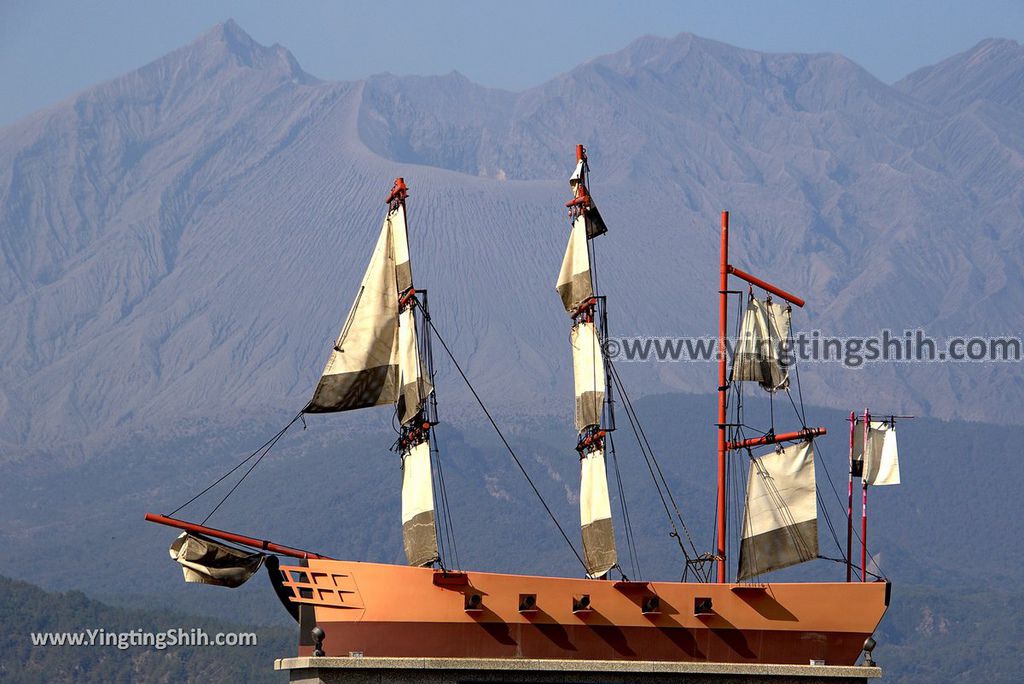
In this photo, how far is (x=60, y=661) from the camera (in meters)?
190

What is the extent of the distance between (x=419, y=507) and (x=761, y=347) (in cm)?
908

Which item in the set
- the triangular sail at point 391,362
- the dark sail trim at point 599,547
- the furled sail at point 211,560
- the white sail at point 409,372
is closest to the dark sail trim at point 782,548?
the dark sail trim at point 599,547

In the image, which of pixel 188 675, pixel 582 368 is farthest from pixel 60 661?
pixel 582 368

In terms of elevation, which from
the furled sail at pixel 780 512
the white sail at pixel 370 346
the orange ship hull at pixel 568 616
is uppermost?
the white sail at pixel 370 346

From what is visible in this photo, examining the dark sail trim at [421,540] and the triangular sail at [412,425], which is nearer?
the dark sail trim at [421,540]

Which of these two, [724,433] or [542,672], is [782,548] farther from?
[542,672]

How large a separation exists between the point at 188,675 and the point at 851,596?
139m

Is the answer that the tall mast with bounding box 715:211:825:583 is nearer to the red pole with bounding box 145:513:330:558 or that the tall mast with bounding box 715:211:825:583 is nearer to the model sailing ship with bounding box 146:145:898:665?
the model sailing ship with bounding box 146:145:898:665

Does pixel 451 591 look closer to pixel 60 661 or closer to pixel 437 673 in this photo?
pixel 437 673

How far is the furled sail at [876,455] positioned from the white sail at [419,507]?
32.1ft

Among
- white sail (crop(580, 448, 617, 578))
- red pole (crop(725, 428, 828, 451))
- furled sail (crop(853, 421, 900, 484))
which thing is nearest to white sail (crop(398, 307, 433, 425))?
white sail (crop(580, 448, 617, 578))

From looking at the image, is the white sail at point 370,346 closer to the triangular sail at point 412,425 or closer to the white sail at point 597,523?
the triangular sail at point 412,425

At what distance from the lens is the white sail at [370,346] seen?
4494cm

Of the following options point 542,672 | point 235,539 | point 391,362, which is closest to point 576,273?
point 391,362
